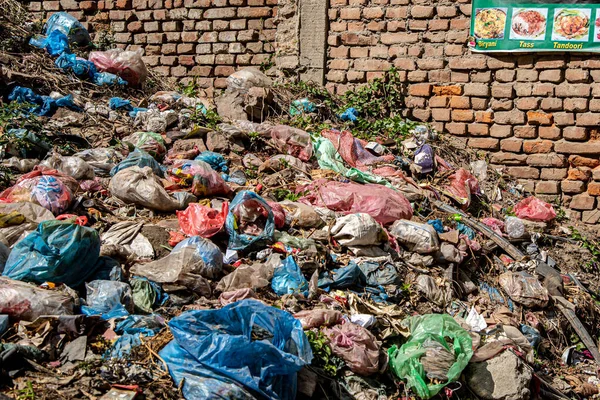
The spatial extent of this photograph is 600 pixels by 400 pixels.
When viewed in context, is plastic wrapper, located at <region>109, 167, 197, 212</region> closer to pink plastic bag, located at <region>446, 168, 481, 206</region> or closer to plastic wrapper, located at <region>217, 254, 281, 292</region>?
plastic wrapper, located at <region>217, 254, 281, 292</region>

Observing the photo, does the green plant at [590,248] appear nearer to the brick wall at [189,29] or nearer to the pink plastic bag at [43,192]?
the brick wall at [189,29]

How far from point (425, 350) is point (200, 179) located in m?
2.24

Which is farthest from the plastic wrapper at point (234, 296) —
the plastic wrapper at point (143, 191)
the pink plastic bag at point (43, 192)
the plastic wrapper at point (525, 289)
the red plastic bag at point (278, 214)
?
the plastic wrapper at point (525, 289)

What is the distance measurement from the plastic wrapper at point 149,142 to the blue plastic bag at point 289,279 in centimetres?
212

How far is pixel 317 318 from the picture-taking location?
12.1ft

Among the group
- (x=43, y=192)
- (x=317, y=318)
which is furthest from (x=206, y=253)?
(x=43, y=192)

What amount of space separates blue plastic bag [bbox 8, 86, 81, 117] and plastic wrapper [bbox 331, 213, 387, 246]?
3166 millimetres

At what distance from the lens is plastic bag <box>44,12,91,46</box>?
7406 millimetres

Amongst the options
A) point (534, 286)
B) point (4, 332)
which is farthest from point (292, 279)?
point (534, 286)

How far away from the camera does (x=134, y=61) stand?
7168mm

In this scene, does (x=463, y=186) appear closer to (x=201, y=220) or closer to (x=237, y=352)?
(x=201, y=220)

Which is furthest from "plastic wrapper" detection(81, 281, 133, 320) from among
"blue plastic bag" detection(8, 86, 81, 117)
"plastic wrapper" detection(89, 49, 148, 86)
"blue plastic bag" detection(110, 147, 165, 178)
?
"plastic wrapper" detection(89, 49, 148, 86)

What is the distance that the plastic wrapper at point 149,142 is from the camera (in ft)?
18.8

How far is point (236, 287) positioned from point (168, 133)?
8.65 ft
